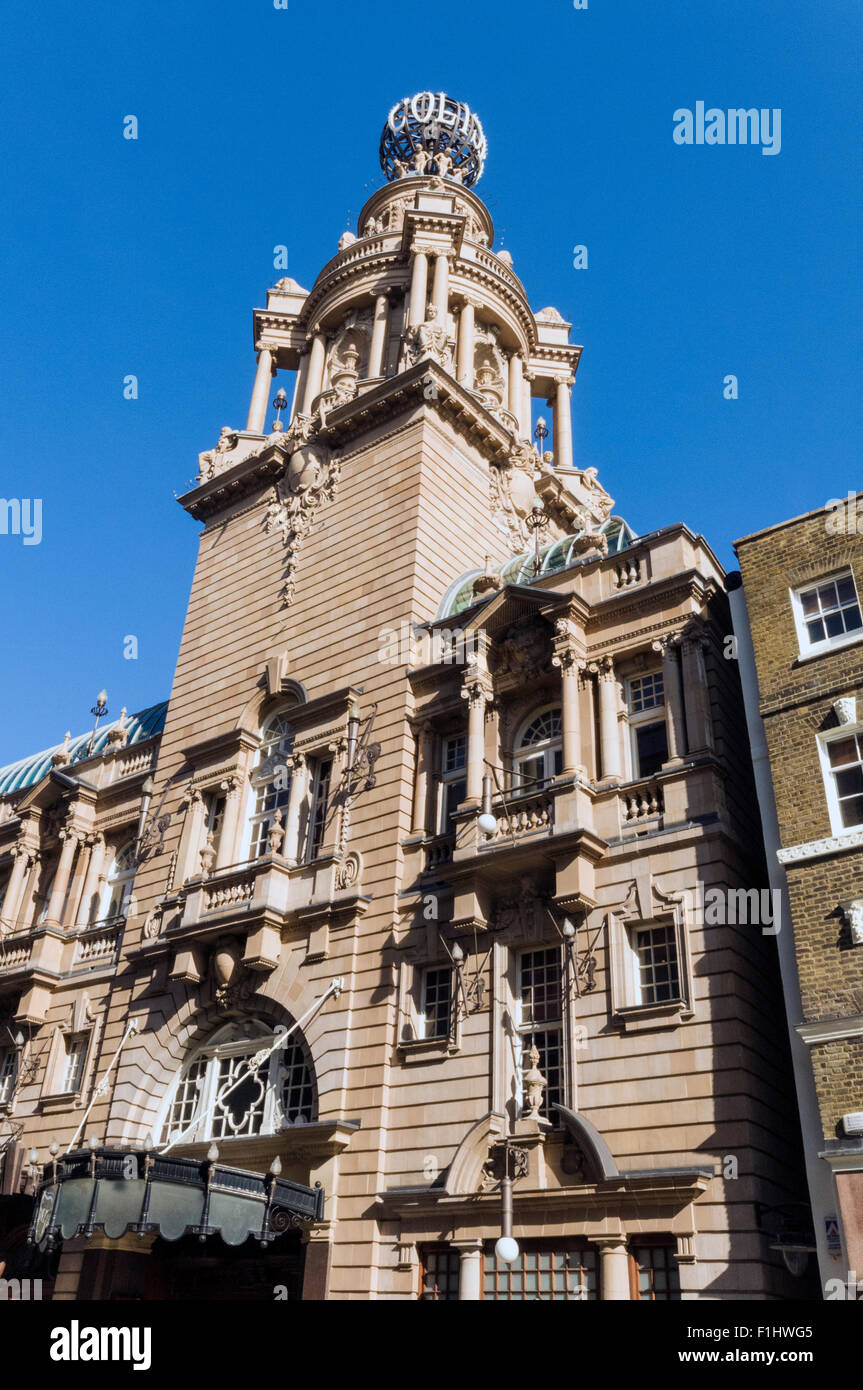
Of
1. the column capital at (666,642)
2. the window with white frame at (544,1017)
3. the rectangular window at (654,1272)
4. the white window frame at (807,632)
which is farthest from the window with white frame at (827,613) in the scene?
the rectangular window at (654,1272)

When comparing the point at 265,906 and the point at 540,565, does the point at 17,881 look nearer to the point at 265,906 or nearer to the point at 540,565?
the point at 265,906

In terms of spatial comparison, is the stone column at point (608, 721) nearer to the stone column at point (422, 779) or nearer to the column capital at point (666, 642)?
the column capital at point (666, 642)

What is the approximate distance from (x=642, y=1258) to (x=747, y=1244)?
2.26m

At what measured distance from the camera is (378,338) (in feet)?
136

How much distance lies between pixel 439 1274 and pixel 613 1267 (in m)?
4.30

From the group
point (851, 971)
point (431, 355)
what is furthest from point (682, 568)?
point (431, 355)

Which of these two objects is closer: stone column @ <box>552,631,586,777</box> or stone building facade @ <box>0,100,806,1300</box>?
stone building facade @ <box>0,100,806,1300</box>

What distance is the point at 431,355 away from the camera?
3559cm

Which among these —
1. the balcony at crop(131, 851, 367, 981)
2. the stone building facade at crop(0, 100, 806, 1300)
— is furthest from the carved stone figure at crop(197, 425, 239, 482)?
the balcony at crop(131, 851, 367, 981)

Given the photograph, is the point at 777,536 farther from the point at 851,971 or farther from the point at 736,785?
the point at 851,971

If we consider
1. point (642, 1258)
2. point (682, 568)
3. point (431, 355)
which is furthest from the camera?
point (431, 355)

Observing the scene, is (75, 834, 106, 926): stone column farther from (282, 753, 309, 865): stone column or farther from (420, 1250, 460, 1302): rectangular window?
(420, 1250, 460, 1302): rectangular window

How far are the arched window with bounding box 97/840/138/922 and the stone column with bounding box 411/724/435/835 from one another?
12.9 metres

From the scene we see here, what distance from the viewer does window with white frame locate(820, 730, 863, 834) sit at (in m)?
20.3
